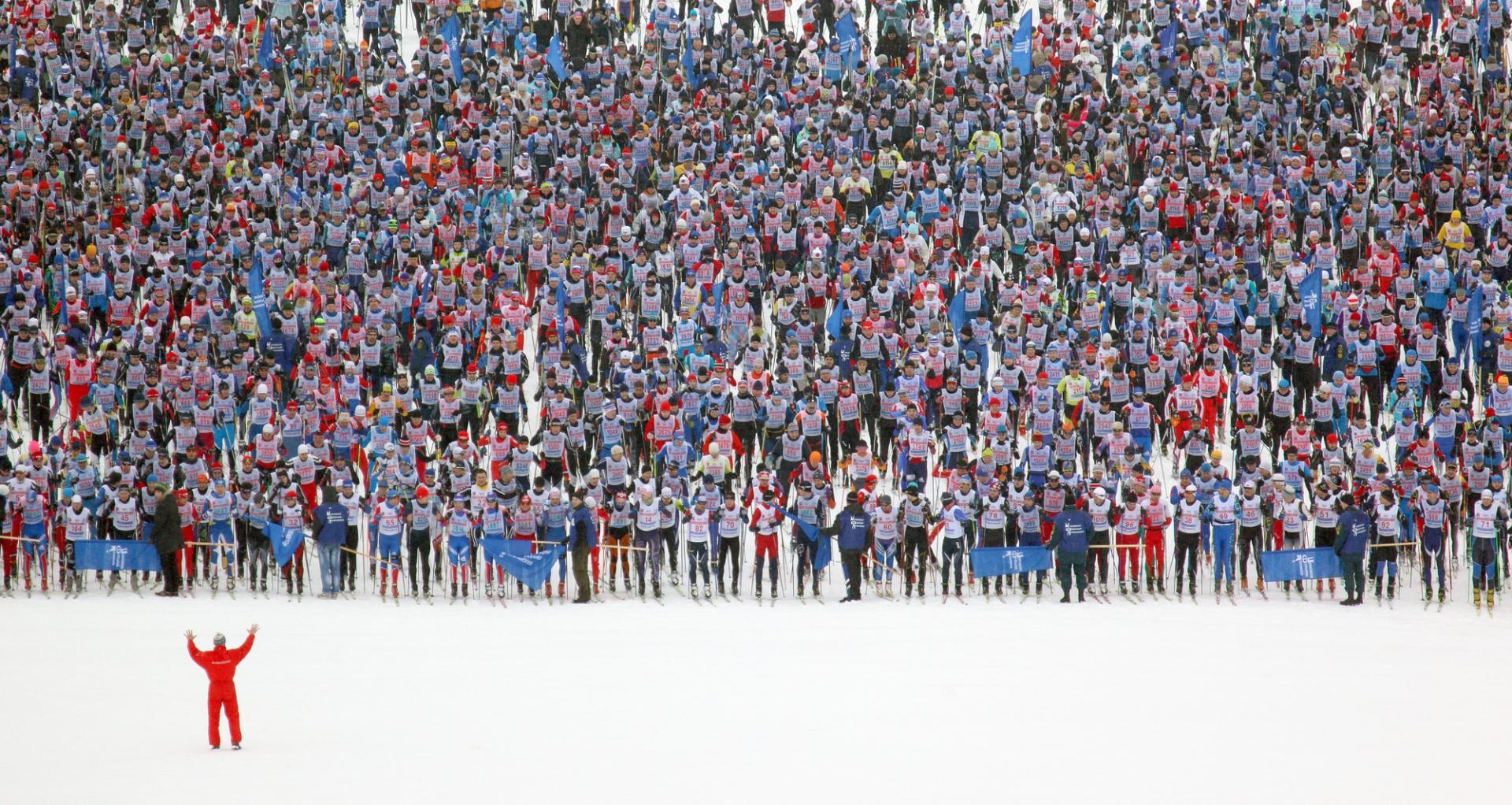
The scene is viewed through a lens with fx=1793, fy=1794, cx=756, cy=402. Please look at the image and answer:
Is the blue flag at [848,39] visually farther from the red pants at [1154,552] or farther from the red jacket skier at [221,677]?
the red jacket skier at [221,677]

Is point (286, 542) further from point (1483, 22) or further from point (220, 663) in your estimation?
point (1483, 22)

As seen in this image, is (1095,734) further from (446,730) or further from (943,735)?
(446,730)

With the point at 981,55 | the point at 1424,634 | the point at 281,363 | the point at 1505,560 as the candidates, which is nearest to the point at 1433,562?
the point at 1505,560

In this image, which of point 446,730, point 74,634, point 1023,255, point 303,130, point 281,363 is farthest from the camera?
point 303,130

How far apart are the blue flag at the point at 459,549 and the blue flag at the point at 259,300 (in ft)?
17.5

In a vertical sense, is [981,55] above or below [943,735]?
above

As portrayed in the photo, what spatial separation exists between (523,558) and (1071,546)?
6.10 meters

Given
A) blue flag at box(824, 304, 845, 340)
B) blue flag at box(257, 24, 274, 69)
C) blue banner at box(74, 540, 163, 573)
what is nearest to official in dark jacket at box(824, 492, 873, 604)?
blue flag at box(824, 304, 845, 340)

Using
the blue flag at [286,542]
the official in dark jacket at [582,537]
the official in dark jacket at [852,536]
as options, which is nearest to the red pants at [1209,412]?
the official in dark jacket at [852,536]

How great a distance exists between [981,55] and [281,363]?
12.3 m

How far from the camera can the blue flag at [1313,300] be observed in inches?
947

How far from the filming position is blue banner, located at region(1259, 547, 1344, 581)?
1991 cm

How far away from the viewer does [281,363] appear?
2366 cm

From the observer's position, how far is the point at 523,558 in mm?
20016
